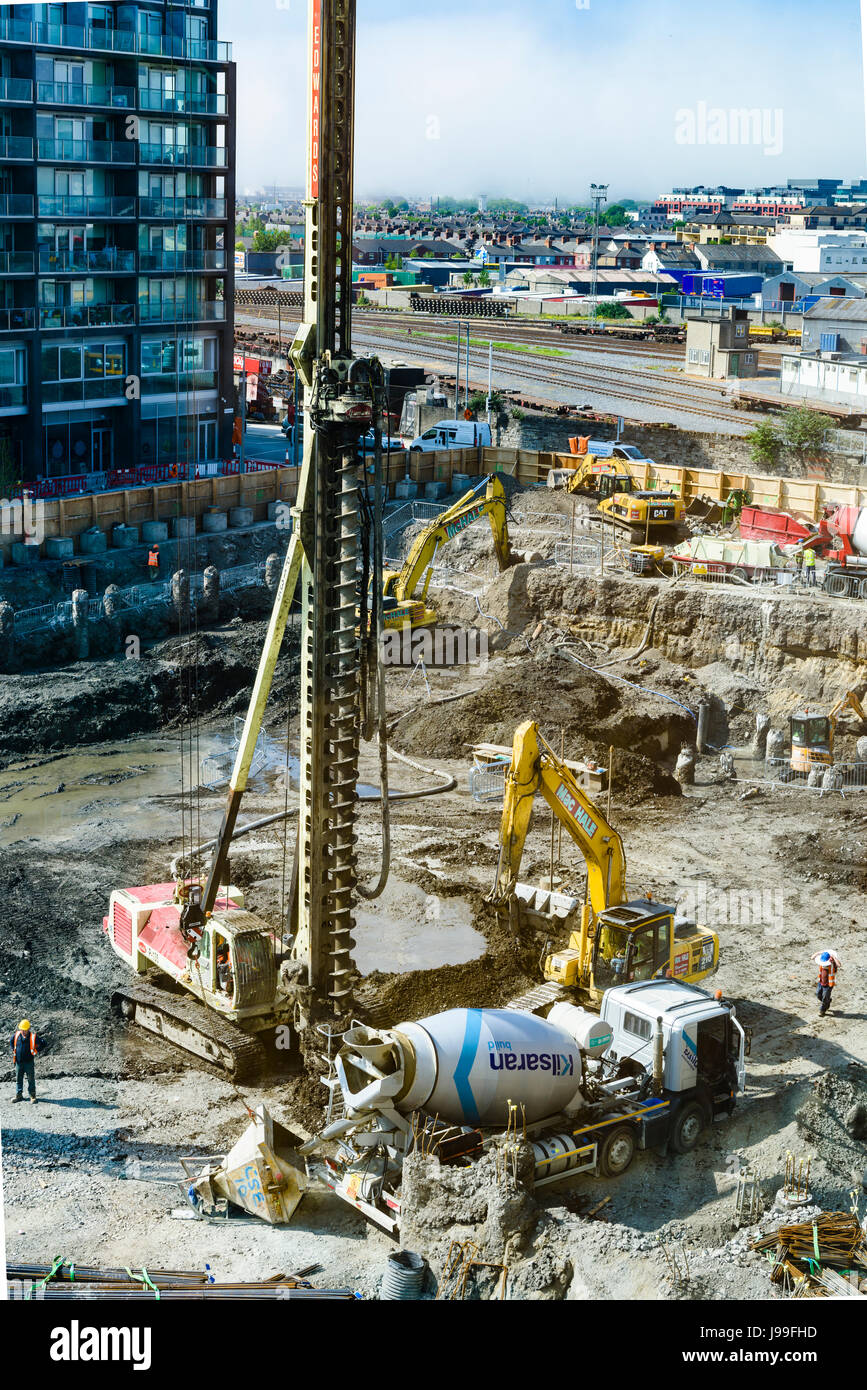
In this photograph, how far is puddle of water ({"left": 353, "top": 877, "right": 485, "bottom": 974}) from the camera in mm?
23578

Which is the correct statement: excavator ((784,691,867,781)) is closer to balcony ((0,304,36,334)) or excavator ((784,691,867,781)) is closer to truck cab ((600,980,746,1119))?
truck cab ((600,980,746,1119))

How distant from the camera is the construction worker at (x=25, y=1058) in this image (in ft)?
62.3

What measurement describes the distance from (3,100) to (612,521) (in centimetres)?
2021

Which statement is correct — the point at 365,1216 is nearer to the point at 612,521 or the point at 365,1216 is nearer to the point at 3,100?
the point at 612,521

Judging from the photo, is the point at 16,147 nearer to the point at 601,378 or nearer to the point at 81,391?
the point at 81,391

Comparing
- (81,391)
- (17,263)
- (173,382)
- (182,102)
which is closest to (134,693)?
(81,391)

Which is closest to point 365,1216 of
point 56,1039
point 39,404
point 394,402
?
point 56,1039

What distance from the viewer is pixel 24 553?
39562mm

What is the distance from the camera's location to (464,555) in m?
44.8

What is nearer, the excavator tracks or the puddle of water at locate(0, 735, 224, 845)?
the excavator tracks

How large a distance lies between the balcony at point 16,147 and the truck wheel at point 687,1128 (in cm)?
3544

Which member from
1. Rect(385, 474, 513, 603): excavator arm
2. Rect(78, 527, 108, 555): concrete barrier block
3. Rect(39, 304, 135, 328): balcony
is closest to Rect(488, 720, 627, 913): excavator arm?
Rect(385, 474, 513, 603): excavator arm

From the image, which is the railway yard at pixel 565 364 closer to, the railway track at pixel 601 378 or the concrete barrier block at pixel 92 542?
the railway track at pixel 601 378

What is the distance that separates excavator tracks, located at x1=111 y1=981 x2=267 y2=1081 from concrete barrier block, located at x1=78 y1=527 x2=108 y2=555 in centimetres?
2092
